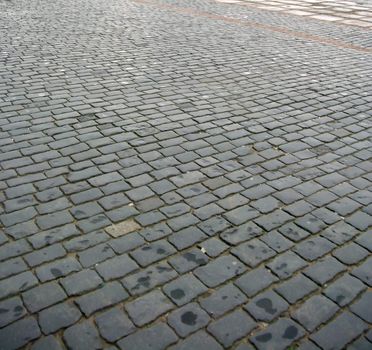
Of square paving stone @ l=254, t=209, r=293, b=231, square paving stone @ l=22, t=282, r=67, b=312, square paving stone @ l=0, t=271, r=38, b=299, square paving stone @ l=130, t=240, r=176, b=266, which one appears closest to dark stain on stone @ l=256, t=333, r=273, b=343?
square paving stone @ l=130, t=240, r=176, b=266

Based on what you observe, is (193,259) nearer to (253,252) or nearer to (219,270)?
(219,270)

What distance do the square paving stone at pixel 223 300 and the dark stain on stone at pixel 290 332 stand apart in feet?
1.16

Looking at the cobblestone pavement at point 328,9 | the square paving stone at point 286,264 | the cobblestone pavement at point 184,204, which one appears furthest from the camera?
the cobblestone pavement at point 328,9

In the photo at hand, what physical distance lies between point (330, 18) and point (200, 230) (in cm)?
1140

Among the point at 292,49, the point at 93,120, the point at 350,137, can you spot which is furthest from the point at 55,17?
the point at 350,137

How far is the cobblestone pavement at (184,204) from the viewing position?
114 inches

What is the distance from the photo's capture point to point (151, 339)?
9.03ft

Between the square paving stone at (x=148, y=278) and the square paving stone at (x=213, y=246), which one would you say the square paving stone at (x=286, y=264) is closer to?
the square paving stone at (x=213, y=246)

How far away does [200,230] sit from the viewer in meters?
3.73

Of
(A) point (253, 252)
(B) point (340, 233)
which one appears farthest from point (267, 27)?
(A) point (253, 252)

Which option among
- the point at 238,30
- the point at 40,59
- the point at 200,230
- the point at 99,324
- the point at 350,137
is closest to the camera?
the point at 99,324

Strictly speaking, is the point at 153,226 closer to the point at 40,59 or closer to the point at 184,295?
Result: the point at 184,295

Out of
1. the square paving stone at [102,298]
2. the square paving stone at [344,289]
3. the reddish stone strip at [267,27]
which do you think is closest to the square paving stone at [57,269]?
the square paving stone at [102,298]

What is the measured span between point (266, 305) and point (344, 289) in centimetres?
62
